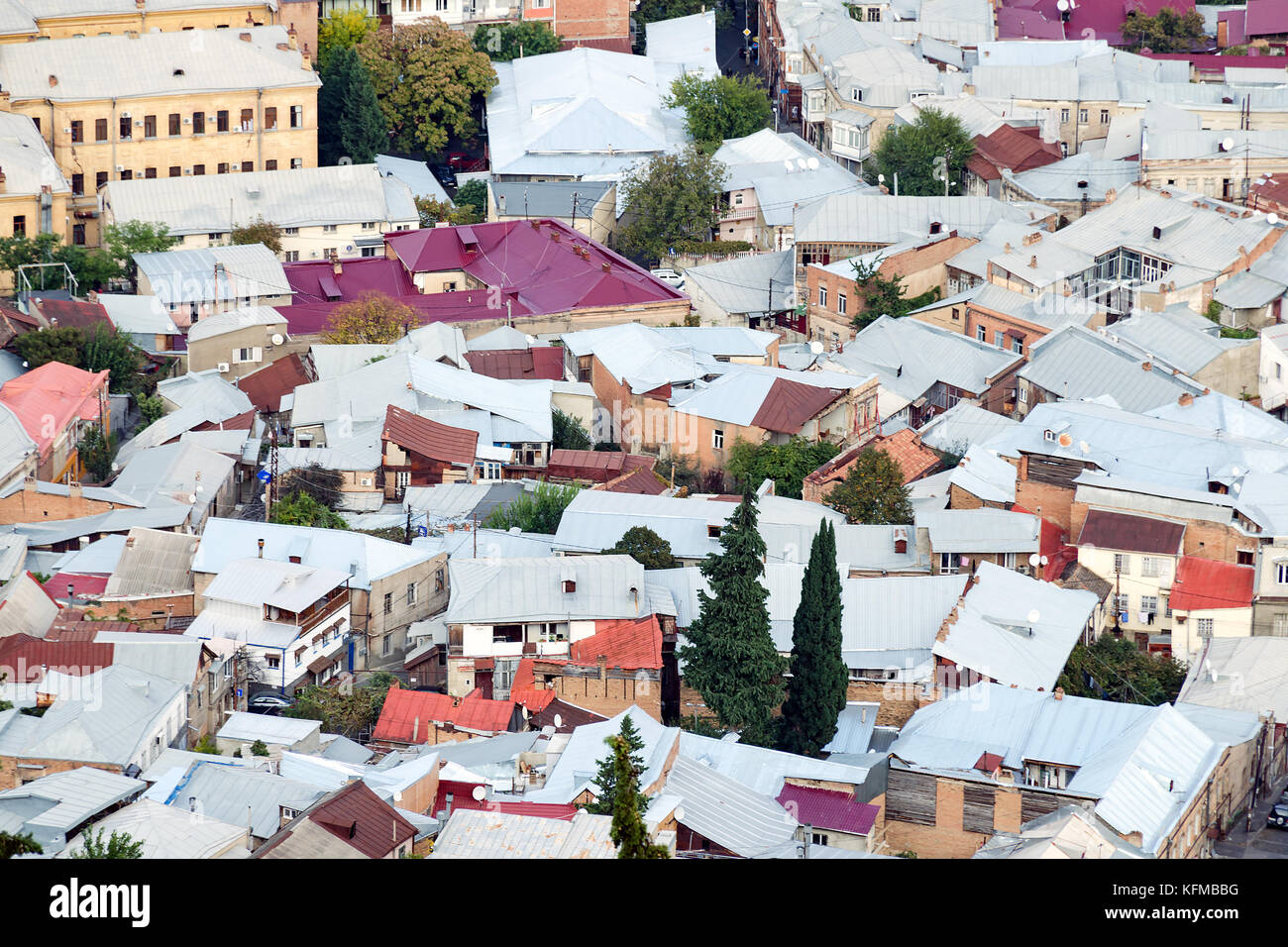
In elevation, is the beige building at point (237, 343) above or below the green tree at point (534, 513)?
above

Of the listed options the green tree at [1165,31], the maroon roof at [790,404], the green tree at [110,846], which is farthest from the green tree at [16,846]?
the green tree at [1165,31]

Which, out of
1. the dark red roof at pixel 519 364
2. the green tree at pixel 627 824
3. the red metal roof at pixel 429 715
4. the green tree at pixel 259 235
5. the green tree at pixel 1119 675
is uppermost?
the green tree at pixel 627 824

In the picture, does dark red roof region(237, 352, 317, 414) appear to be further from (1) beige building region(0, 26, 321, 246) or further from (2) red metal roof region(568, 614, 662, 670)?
(2) red metal roof region(568, 614, 662, 670)

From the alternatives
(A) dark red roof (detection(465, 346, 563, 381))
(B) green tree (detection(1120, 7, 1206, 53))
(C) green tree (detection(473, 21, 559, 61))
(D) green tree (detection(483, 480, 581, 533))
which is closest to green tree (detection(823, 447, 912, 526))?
(D) green tree (detection(483, 480, 581, 533))

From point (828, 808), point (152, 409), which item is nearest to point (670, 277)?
point (152, 409)

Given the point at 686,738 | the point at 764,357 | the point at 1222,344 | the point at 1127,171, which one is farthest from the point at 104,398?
the point at 1127,171

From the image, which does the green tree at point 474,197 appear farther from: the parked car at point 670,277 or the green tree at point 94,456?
the green tree at point 94,456
